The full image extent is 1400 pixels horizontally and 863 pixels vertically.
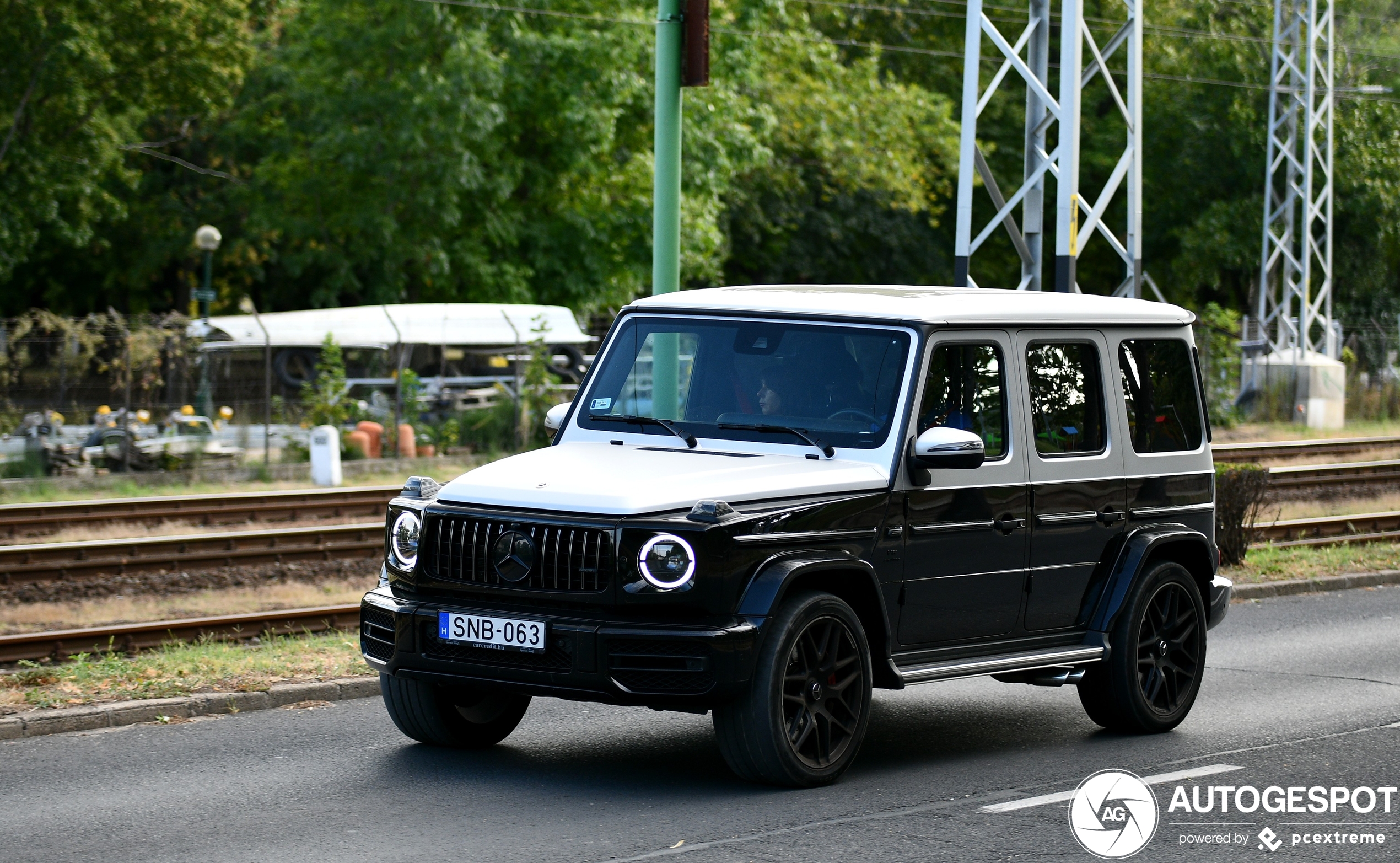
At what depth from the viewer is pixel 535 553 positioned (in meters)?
6.96

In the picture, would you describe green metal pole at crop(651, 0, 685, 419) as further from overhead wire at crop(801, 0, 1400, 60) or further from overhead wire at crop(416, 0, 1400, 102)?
overhead wire at crop(801, 0, 1400, 60)

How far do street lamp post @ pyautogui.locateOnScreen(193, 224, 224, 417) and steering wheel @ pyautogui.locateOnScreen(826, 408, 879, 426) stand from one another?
20.8 metres

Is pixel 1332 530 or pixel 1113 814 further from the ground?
pixel 1113 814

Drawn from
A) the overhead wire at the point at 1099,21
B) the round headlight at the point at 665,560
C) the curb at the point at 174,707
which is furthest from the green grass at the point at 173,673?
the overhead wire at the point at 1099,21

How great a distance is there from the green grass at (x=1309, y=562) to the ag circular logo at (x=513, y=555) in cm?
893

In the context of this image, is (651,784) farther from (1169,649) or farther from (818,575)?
Result: (1169,649)

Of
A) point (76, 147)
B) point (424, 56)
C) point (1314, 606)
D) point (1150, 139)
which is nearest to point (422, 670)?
point (1314, 606)

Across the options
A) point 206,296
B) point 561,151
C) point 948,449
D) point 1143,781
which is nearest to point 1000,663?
point 1143,781

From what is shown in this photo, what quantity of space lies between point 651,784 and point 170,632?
544 centimetres

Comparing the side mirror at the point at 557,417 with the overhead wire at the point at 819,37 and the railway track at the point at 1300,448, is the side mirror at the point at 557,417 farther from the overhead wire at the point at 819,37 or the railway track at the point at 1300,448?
the overhead wire at the point at 819,37

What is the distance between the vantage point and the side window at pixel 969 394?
7.77 meters

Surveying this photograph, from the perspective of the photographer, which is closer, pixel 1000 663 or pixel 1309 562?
pixel 1000 663

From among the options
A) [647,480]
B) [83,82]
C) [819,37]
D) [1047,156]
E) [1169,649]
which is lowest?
[1169,649]

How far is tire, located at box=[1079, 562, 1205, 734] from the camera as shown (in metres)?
8.49
